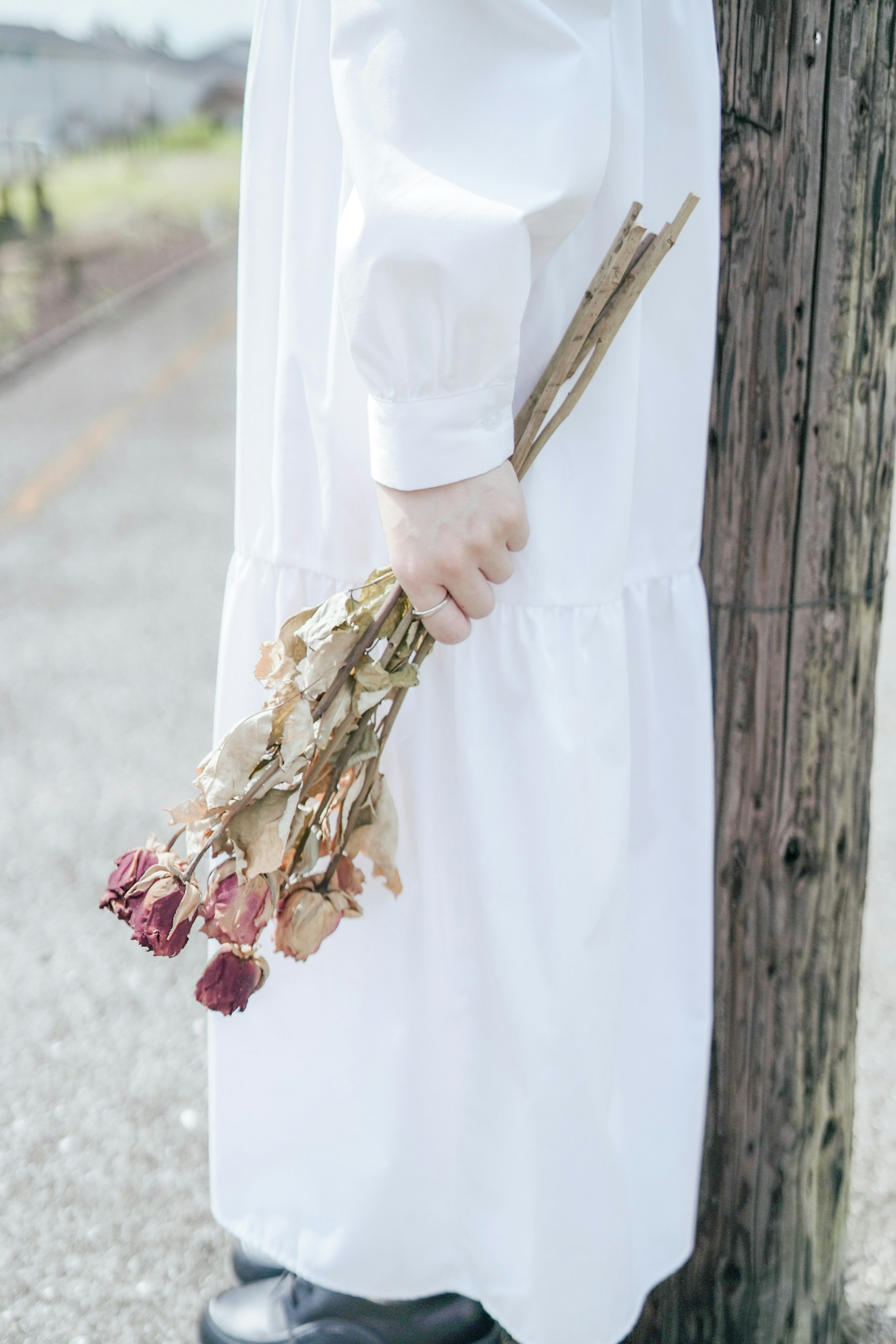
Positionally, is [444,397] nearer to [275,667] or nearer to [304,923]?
[275,667]

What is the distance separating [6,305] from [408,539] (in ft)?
27.4

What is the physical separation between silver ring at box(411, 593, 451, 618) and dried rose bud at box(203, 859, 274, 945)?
0.82 feet

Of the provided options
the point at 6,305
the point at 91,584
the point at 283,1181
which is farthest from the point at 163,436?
the point at 283,1181

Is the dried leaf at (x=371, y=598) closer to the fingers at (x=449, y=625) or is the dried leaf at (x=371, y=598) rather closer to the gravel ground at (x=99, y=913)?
the fingers at (x=449, y=625)

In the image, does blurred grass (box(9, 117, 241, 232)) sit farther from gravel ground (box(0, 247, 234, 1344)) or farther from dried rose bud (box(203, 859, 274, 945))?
dried rose bud (box(203, 859, 274, 945))

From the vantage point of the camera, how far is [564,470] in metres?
0.96

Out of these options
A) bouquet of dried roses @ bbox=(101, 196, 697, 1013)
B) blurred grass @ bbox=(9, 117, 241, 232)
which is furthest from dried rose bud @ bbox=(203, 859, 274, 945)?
blurred grass @ bbox=(9, 117, 241, 232)

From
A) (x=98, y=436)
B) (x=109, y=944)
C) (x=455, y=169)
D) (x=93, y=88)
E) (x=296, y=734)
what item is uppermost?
(x=93, y=88)

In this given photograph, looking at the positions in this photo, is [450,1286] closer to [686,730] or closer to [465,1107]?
[465,1107]

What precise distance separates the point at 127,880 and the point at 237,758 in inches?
5.3

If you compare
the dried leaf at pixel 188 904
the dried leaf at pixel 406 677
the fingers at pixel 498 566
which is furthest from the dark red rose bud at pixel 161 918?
the fingers at pixel 498 566

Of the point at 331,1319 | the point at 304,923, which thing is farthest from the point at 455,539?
the point at 331,1319

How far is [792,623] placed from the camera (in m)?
1.14

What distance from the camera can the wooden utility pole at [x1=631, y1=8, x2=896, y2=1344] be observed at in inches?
A: 38.9
